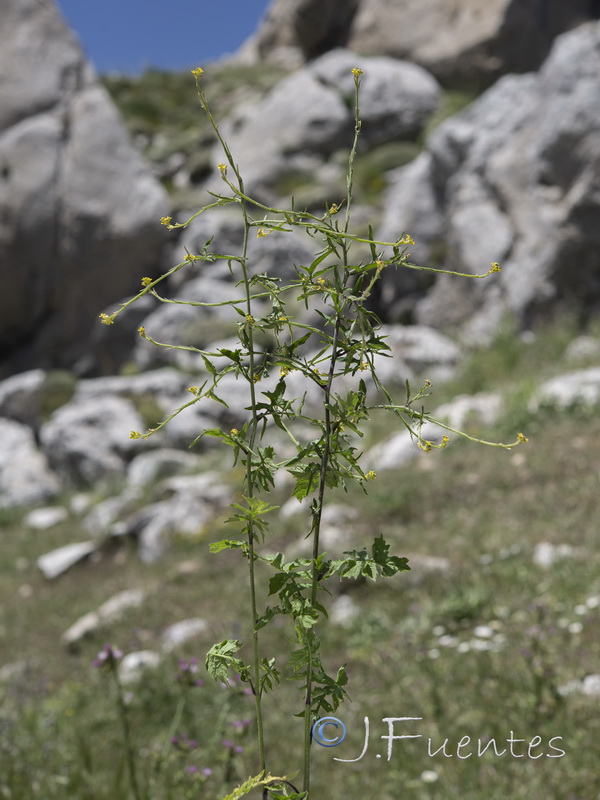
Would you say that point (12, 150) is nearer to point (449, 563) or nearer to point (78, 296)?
point (78, 296)

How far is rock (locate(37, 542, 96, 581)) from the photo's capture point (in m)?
8.95

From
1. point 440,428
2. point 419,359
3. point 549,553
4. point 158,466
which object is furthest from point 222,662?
point 158,466

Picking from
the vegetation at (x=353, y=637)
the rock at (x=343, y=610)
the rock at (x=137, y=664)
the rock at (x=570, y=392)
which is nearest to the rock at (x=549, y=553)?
the vegetation at (x=353, y=637)

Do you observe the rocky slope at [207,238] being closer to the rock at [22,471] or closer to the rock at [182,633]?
the rock at [22,471]

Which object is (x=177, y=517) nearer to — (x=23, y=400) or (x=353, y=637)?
(x=353, y=637)

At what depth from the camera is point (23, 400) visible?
1580cm

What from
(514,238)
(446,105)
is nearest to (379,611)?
(514,238)

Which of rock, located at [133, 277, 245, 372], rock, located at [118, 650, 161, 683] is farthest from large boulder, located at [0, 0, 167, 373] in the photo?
rock, located at [118, 650, 161, 683]

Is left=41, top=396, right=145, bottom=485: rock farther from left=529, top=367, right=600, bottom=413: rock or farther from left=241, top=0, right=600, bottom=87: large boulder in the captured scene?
left=241, top=0, right=600, bottom=87: large boulder

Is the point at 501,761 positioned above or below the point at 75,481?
below

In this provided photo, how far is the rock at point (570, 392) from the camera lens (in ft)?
25.8

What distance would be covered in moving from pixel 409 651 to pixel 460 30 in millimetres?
25083

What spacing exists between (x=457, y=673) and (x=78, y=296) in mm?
17065

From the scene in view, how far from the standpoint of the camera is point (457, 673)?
3854 mm
